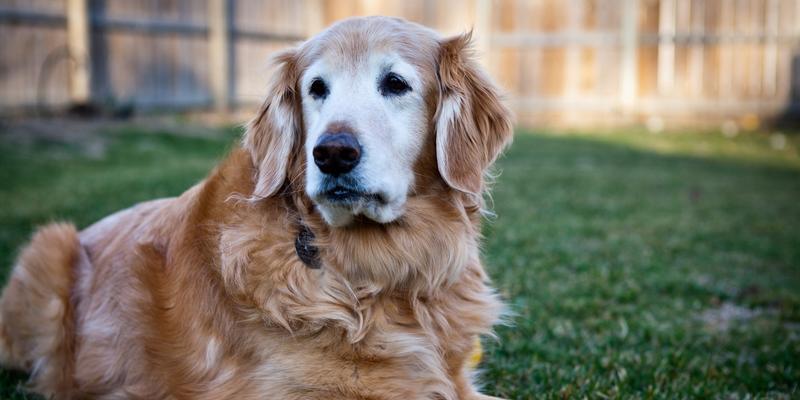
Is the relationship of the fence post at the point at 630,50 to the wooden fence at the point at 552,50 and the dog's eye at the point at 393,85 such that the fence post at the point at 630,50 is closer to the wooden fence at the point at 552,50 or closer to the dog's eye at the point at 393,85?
the wooden fence at the point at 552,50

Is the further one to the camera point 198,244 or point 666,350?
point 666,350

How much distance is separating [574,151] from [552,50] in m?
4.64

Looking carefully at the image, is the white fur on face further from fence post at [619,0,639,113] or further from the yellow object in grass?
fence post at [619,0,639,113]

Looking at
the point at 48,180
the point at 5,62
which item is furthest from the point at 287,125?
the point at 5,62

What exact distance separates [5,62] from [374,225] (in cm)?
955

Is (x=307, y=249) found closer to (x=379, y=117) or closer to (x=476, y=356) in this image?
(x=379, y=117)

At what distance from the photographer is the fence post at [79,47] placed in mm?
11383

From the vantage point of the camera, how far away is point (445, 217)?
9.16ft

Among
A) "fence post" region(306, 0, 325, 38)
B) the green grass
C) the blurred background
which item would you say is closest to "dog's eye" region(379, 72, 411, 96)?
the blurred background

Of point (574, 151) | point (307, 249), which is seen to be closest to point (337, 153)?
point (307, 249)

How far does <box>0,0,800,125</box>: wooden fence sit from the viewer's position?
44.0 ft

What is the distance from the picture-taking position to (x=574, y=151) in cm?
1238

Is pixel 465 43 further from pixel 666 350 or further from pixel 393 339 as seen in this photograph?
pixel 666 350

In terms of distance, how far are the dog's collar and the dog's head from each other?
10cm
